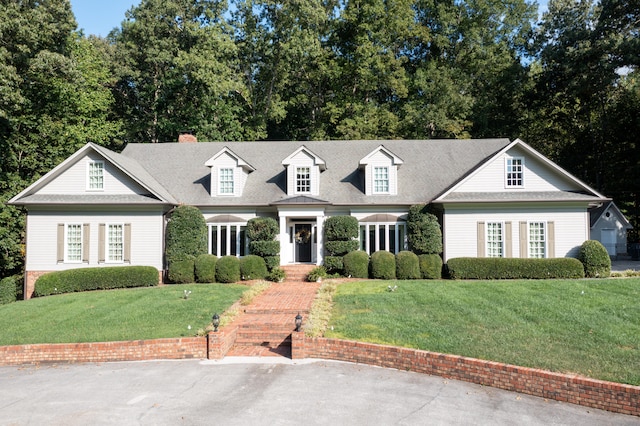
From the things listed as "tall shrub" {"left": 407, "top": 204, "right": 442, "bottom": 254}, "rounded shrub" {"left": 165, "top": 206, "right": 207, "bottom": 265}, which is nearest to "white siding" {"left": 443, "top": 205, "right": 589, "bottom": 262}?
"tall shrub" {"left": 407, "top": 204, "right": 442, "bottom": 254}

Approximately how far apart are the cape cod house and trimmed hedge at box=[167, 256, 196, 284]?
1007 mm

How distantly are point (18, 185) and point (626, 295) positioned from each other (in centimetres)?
3111

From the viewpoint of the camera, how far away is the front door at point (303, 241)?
2236 centimetres

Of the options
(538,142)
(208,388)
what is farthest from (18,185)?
(538,142)

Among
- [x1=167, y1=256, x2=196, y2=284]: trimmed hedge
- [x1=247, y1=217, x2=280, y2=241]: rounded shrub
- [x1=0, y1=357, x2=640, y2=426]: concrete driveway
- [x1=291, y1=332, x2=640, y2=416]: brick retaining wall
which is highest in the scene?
[x1=247, y1=217, x2=280, y2=241]: rounded shrub

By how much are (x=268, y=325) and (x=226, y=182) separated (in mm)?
12561

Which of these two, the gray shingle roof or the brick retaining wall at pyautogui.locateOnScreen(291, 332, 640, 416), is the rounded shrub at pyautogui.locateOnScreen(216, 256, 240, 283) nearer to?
the gray shingle roof

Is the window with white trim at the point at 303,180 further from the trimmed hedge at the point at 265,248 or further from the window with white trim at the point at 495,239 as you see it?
the window with white trim at the point at 495,239

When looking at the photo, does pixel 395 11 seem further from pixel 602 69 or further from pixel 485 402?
pixel 485 402

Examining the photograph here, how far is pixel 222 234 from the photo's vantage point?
2209 cm

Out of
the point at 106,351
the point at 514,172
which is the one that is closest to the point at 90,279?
the point at 106,351

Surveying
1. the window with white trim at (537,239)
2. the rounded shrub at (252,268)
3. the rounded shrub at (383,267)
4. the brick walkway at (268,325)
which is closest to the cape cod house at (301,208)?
the window with white trim at (537,239)

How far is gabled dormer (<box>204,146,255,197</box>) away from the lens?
22344 mm

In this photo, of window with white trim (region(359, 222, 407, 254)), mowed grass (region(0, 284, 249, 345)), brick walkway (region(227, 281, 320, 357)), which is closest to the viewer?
brick walkway (region(227, 281, 320, 357))
